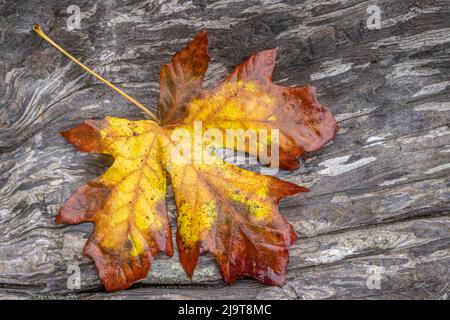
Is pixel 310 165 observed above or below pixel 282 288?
above

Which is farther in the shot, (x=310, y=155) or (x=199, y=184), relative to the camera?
(x=310, y=155)

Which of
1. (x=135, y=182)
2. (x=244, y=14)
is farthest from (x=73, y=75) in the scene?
(x=244, y=14)

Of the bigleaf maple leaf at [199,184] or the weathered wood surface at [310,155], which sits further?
the weathered wood surface at [310,155]

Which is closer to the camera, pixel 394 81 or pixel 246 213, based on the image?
pixel 246 213

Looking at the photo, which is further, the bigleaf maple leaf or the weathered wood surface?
the weathered wood surface

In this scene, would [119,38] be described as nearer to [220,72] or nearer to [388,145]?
[220,72]
